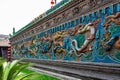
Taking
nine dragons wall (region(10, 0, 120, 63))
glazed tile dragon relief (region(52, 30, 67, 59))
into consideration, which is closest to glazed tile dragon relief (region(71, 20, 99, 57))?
nine dragons wall (region(10, 0, 120, 63))

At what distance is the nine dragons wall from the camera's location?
5473 millimetres

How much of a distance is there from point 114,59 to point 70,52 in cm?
275

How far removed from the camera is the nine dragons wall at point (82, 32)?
5.47 m

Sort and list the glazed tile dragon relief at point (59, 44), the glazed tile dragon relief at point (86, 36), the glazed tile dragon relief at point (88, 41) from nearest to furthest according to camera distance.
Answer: the glazed tile dragon relief at point (88, 41) → the glazed tile dragon relief at point (86, 36) → the glazed tile dragon relief at point (59, 44)

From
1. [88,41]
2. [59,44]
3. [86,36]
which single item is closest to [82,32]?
[86,36]

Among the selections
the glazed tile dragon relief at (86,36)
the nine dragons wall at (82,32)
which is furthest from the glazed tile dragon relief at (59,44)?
the glazed tile dragon relief at (86,36)

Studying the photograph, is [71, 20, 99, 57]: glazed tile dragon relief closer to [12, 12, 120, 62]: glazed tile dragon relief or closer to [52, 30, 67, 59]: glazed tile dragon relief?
[12, 12, 120, 62]: glazed tile dragon relief

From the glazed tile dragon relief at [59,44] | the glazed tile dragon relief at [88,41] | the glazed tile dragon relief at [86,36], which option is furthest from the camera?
the glazed tile dragon relief at [59,44]

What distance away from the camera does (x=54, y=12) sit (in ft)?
30.7

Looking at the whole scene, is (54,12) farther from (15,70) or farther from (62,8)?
(15,70)

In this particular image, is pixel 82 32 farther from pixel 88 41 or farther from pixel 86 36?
pixel 88 41

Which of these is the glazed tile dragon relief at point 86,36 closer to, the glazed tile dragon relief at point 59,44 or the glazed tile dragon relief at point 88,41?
the glazed tile dragon relief at point 88,41

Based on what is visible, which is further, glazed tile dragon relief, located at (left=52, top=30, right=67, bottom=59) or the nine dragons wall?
glazed tile dragon relief, located at (left=52, top=30, right=67, bottom=59)

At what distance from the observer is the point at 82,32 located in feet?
22.8
